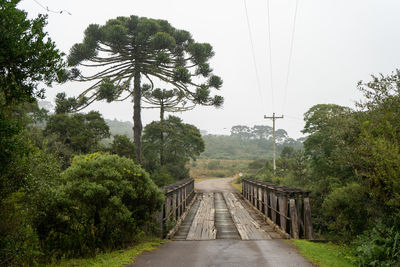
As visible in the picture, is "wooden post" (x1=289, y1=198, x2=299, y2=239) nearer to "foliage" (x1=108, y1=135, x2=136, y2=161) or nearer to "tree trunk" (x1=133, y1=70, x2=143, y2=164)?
"tree trunk" (x1=133, y1=70, x2=143, y2=164)

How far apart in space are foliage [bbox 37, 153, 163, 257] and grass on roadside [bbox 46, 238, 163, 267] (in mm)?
370

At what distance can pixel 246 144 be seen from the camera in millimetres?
128750

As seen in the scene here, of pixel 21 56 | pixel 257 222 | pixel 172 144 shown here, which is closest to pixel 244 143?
pixel 172 144

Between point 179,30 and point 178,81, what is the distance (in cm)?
428

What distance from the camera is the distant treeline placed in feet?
332

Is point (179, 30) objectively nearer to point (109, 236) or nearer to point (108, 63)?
point (108, 63)

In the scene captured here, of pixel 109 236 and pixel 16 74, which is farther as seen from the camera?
pixel 109 236

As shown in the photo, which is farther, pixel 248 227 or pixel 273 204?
pixel 273 204

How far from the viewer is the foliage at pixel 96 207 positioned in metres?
6.35

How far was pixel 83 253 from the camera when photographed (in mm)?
6465

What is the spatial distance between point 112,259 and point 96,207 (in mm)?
1374

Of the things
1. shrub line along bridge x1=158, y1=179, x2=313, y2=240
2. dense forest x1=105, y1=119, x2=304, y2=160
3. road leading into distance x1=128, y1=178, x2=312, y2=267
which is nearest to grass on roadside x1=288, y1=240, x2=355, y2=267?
road leading into distance x1=128, y1=178, x2=312, y2=267

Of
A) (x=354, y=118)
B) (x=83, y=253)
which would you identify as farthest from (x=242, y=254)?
(x=354, y=118)

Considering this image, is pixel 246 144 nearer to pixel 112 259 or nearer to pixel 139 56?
pixel 139 56
